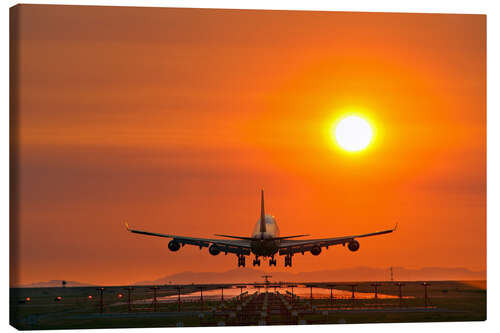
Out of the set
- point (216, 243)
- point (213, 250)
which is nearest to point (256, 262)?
point (213, 250)

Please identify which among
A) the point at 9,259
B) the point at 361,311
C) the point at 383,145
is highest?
the point at 383,145

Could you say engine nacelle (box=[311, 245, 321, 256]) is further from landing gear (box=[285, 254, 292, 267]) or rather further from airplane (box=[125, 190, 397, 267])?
landing gear (box=[285, 254, 292, 267])

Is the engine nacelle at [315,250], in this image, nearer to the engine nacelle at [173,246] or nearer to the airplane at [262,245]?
the airplane at [262,245]

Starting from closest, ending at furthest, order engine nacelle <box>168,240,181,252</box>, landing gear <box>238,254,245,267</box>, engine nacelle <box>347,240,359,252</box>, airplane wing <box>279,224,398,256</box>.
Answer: engine nacelle <box>347,240,359,252</box> < engine nacelle <box>168,240,181,252</box> < airplane wing <box>279,224,398,256</box> < landing gear <box>238,254,245,267</box>

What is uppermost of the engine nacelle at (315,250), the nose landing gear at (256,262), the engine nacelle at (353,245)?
the engine nacelle at (353,245)

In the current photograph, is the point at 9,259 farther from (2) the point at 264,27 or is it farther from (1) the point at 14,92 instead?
(2) the point at 264,27

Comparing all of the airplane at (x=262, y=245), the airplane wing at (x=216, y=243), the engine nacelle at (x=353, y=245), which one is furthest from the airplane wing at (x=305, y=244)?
the airplane wing at (x=216, y=243)

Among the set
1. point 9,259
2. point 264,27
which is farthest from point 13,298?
point 264,27

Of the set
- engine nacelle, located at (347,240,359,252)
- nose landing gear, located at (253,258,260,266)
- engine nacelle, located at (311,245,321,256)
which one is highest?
engine nacelle, located at (347,240,359,252)

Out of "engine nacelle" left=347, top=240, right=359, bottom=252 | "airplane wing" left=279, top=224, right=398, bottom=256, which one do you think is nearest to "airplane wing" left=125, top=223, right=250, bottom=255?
"airplane wing" left=279, top=224, right=398, bottom=256

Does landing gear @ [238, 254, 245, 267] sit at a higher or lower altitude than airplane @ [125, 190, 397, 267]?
lower

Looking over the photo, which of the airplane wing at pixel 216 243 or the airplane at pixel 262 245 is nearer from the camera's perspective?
the airplane wing at pixel 216 243
